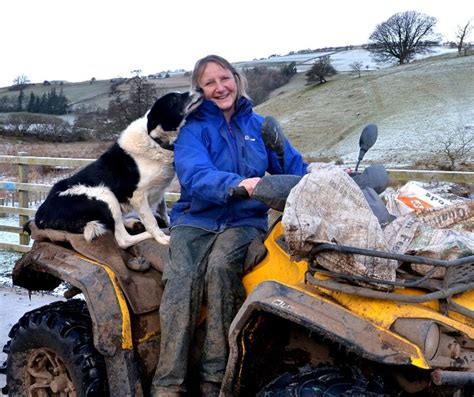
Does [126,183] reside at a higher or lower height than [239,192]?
lower

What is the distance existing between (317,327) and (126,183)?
2.09 metres

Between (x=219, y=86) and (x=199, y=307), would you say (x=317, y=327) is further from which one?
(x=219, y=86)

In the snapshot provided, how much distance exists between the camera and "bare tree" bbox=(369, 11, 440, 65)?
213 ft

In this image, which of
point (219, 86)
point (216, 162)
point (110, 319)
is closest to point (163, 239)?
point (216, 162)

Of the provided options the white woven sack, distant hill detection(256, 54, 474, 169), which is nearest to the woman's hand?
the white woven sack

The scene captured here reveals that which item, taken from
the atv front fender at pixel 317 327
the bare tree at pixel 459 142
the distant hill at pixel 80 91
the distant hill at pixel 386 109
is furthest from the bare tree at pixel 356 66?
the atv front fender at pixel 317 327

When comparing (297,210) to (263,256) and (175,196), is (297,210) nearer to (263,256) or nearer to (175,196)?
(263,256)

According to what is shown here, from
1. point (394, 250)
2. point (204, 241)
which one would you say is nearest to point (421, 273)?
point (394, 250)

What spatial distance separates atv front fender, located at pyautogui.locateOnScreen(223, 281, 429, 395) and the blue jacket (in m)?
0.67

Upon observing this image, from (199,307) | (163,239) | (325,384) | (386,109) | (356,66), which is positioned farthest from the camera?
(356,66)

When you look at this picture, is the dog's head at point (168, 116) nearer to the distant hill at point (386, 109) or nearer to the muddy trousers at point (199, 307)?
the muddy trousers at point (199, 307)

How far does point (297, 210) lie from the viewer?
2.20m

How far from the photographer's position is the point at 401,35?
6556 centimetres

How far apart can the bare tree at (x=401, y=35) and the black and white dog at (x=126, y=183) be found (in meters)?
64.5
